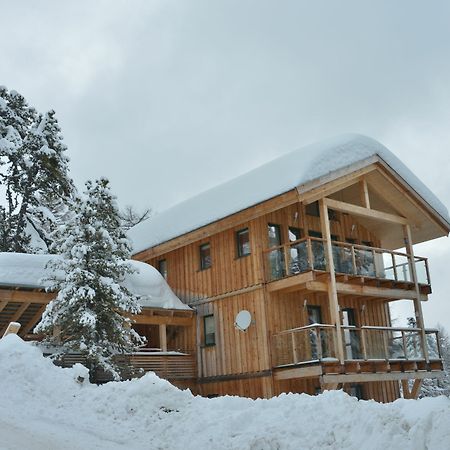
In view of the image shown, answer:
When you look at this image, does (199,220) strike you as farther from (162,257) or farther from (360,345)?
(360,345)

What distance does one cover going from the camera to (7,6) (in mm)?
17375

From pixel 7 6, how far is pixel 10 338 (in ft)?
33.3

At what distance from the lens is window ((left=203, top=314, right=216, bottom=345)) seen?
20953mm

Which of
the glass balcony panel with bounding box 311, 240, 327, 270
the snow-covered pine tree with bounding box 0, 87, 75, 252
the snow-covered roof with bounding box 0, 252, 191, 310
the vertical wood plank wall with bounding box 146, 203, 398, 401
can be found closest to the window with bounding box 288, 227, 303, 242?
the vertical wood plank wall with bounding box 146, 203, 398, 401

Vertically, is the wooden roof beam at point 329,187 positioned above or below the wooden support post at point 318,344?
above

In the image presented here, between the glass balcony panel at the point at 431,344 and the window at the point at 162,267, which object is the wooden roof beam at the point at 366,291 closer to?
the glass balcony panel at the point at 431,344

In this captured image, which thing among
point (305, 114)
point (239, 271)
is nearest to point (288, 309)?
point (239, 271)

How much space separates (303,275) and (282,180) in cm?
288

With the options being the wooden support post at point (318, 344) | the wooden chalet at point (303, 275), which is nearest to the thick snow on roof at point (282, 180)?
the wooden chalet at point (303, 275)

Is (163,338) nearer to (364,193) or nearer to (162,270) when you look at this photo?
(162,270)

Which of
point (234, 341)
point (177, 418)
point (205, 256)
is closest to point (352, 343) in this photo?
point (234, 341)

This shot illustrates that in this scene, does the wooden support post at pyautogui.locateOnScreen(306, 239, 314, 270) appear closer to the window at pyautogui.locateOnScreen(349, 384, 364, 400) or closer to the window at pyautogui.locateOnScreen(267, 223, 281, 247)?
the window at pyautogui.locateOnScreen(267, 223, 281, 247)

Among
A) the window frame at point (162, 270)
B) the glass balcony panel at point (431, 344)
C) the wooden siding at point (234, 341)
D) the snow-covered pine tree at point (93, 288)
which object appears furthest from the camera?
the window frame at point (162, 270)

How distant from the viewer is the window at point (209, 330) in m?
21.0
